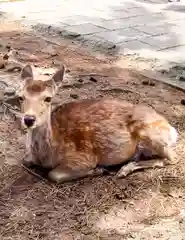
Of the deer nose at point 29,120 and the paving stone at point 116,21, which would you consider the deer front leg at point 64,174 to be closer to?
the deer nose at point 29,120

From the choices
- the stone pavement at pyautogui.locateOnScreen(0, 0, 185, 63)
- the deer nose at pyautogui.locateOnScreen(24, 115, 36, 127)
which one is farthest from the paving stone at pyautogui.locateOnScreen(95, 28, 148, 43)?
the deer nose at pyautogui.locateOnScreen(24, 115, 36, 127)

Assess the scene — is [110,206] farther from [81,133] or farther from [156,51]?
[156,51]

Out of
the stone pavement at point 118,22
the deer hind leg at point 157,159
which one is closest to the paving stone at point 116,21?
the stone pavement at point 118,22

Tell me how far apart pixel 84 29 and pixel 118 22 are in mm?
844

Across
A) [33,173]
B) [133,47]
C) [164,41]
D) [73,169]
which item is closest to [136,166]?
[73,169]

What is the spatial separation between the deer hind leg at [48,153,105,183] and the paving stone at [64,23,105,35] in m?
4.86

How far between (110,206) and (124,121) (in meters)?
0.89

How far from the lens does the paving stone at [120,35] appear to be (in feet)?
29.5

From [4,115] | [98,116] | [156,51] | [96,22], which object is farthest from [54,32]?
[98,116]

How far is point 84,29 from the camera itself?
952 centimetres

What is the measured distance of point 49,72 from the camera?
741 cm

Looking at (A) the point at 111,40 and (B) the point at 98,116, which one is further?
(A) the point at 111,40

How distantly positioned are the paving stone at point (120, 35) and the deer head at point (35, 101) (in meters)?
4.50

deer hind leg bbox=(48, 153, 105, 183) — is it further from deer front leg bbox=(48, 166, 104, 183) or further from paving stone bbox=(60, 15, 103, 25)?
paving stone bbox=(60, 15, 103, 25)
